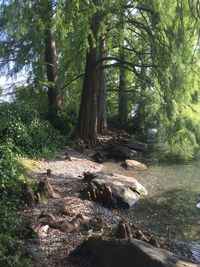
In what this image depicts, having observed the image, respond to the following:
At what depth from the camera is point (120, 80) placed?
1001 inches

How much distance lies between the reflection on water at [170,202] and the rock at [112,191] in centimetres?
26

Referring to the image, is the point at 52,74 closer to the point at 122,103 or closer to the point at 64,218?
the point at 122,103

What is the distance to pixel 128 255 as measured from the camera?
5.59m

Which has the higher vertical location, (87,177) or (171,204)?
(87,177)

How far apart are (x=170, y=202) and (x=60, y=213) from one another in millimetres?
3451

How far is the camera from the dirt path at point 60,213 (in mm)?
6109

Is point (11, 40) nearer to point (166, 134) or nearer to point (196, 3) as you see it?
point (166, 134)

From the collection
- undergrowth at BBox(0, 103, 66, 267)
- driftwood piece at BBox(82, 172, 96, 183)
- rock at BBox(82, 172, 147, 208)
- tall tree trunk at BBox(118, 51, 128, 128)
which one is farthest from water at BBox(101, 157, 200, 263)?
tall tree trunk at BBox(118, 51, 128, 128)

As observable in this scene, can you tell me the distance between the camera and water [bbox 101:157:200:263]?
829 cm

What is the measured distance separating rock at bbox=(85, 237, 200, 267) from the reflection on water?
2373 mm

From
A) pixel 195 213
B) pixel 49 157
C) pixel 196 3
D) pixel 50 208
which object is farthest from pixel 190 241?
pixel 49 157

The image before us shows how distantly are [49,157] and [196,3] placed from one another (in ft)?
21.3

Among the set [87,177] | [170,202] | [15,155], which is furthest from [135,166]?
[15,155]

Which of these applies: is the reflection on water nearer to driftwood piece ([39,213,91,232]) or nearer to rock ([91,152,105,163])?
rock ([91,152,105,163])
